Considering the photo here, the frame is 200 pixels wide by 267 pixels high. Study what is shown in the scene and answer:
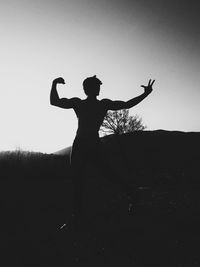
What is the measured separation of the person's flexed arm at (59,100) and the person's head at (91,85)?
0.25 meters

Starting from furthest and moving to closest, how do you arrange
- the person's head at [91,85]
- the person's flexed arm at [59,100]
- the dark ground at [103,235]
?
the person's head at [91,85] < the person's flexed arm at [59,100] < the dark ground at [103,235]

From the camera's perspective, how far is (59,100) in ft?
10.5

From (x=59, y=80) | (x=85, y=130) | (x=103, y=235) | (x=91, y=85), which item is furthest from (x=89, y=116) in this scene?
(x=103, y=235)

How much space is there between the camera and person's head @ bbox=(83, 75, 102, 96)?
339 centimetres

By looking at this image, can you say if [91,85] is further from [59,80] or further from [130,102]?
[130,102]

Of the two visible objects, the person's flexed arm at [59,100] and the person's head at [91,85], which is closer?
the person's flexed arm at [59,100]

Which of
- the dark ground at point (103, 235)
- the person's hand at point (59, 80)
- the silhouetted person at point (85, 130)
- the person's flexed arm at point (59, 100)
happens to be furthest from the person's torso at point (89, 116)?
the dark ground at point (103, 235)

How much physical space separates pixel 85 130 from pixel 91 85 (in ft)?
2.28

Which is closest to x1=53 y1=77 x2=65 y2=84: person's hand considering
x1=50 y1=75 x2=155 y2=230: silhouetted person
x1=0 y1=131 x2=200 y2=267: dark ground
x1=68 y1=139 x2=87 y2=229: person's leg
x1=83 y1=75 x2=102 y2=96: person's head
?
x1=50 y1=75 x2=155 y2=230: silhouetted person

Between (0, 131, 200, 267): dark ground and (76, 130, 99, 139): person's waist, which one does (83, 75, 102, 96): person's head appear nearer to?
(76, 130, 99, 139): person's waist

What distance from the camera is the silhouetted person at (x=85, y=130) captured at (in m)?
3.23

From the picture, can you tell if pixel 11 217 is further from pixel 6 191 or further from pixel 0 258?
pixel 6 191

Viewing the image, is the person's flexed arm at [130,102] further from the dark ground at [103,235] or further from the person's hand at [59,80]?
the dark ground at [103,235]

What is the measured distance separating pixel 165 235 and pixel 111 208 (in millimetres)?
1853
